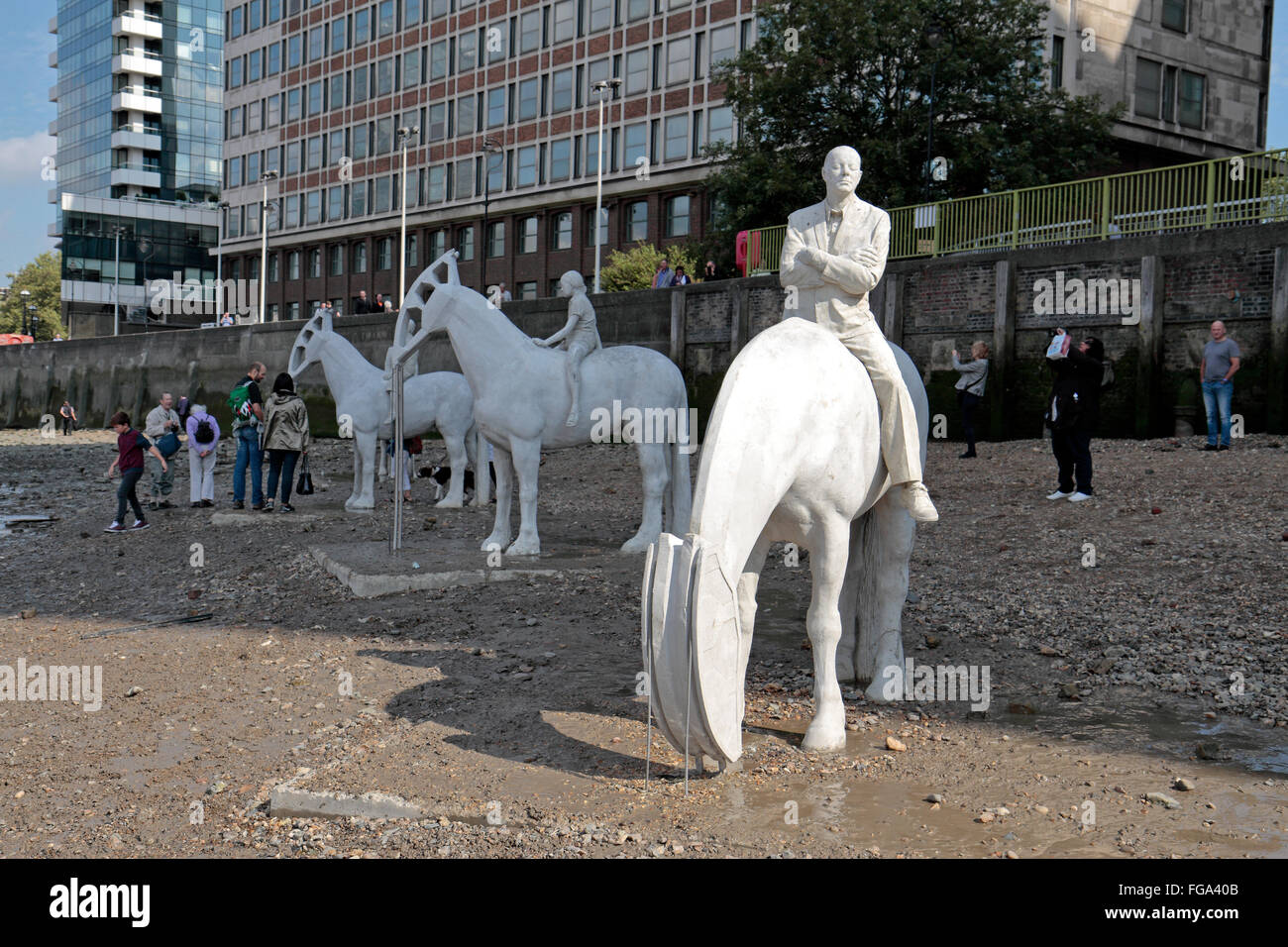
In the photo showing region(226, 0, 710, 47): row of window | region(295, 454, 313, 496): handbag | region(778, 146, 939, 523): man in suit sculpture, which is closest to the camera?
region(778, 146, 939, 523): man in suit sculpture

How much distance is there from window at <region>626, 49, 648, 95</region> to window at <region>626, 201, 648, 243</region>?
5526 mm

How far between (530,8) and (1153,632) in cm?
6157

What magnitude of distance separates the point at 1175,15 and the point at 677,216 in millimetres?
22171

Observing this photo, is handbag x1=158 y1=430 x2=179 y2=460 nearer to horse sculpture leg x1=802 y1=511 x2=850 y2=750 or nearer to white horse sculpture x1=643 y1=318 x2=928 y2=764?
white horse sculpture x1=643 y1=318 x2=928 y2=764

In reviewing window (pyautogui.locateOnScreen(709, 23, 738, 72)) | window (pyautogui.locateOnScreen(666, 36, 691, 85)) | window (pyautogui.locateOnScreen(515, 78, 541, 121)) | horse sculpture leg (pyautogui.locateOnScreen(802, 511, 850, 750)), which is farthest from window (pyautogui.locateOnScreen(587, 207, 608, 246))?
horse sculpture leg (pyautogui.locateOnScreen(802, 511, 850, 750))

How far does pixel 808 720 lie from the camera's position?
24.1 ft

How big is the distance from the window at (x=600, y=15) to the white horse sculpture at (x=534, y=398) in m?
51.4

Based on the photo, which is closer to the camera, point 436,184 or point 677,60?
point 677,60

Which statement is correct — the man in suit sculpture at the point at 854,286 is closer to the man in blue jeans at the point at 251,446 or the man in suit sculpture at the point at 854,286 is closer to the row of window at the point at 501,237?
the man in blue jeans at the point at 251,446

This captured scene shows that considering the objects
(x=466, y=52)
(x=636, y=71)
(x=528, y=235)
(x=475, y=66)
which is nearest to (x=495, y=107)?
(x=475, y=66)

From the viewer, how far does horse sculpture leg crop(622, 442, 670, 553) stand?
13055mm

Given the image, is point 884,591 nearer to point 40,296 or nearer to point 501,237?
point 501,237

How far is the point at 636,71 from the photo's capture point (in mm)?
59031

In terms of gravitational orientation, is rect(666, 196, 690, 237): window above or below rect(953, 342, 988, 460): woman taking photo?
above
